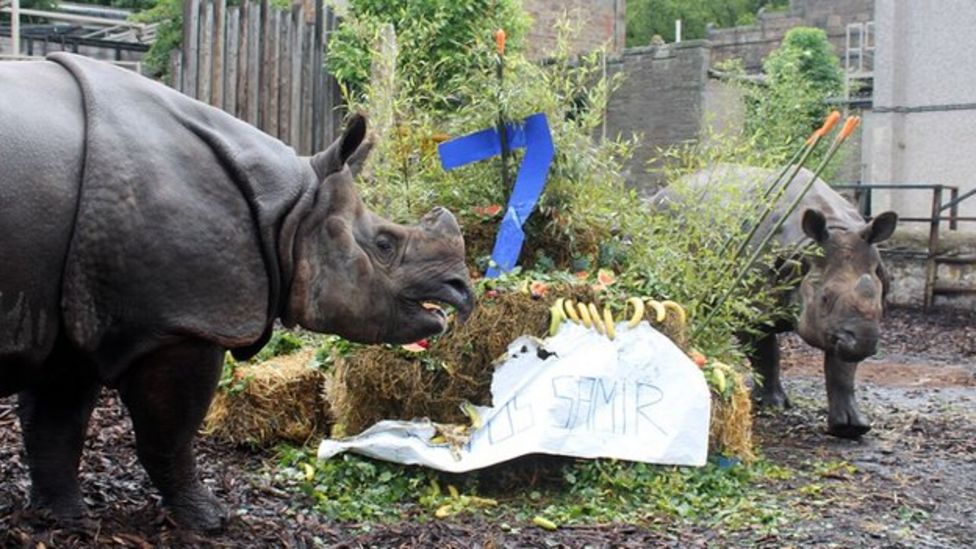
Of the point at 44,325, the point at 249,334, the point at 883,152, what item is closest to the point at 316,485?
the point at 249,334

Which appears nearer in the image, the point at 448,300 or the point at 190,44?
the point at 448,300

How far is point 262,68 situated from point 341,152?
6326 mm

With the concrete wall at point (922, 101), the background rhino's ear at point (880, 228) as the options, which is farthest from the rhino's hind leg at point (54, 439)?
the concrete wall at point (922, 101)

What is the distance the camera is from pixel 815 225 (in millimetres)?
7066

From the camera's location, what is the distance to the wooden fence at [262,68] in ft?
31.8

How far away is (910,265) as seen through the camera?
14.8 m

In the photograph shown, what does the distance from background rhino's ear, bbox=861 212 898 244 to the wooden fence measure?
15.5 feet

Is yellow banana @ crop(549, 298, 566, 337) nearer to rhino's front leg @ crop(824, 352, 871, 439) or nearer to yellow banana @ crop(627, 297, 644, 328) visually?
yellow banana @ crop(627, 297, 644, 328)

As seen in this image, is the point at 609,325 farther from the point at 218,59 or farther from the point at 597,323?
the point at 218,59

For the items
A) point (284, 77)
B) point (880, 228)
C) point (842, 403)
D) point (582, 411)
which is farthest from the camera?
point (284, 77)

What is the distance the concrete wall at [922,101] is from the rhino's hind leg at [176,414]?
49.7 ft

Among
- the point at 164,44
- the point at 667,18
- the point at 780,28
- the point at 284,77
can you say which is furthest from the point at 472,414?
the point at 667,18

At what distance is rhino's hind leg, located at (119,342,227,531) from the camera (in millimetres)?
3935

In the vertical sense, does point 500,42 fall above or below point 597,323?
above
